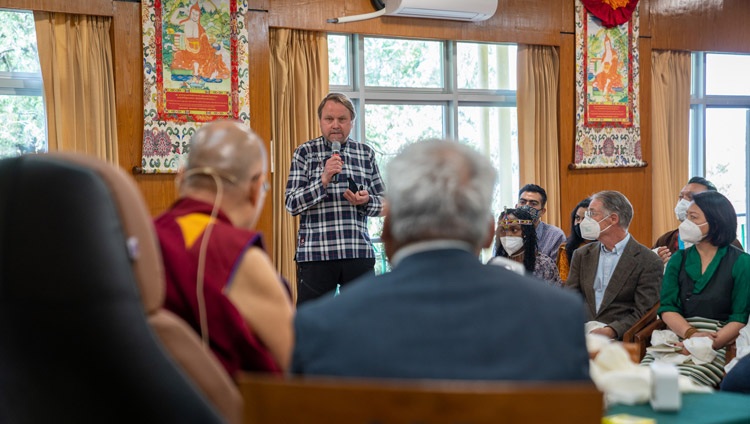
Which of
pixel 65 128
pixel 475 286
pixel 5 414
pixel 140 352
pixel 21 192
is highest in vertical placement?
pixel 65 128

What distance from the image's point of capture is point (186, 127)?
5.73 m

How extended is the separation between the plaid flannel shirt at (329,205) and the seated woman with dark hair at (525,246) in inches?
29.1

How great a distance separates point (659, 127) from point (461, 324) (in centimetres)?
693

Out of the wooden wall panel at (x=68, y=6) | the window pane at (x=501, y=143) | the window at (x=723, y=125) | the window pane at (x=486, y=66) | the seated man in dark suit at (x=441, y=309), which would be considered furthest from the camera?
the window at (x=723, y=125)

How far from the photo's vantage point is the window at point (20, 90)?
5.45 m

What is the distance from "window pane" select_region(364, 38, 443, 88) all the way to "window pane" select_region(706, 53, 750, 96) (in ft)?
9.88

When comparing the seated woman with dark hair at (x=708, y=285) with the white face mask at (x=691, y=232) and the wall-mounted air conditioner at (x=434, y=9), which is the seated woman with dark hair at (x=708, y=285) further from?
the wall-mounted air conditioner at (x=434, y=9)

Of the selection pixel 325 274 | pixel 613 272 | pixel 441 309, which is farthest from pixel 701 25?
pixel 441 309

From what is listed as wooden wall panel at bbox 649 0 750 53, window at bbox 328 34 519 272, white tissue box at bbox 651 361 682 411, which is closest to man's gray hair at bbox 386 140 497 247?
white tissue box at bbox 651 361 682 411

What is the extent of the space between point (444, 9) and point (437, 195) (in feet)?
17.1

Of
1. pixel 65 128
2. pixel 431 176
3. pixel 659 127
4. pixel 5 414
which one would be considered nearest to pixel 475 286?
pixel 431 176

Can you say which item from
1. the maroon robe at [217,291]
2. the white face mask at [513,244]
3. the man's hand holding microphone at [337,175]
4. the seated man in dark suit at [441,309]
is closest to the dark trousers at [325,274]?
the man's hand holding microphone at [337,175]

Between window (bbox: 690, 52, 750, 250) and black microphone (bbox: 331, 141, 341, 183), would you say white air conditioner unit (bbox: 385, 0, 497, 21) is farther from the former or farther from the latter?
window (bbox: 690, 52, 750, 250)

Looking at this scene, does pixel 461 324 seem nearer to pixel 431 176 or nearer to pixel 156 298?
pixel 431 176
